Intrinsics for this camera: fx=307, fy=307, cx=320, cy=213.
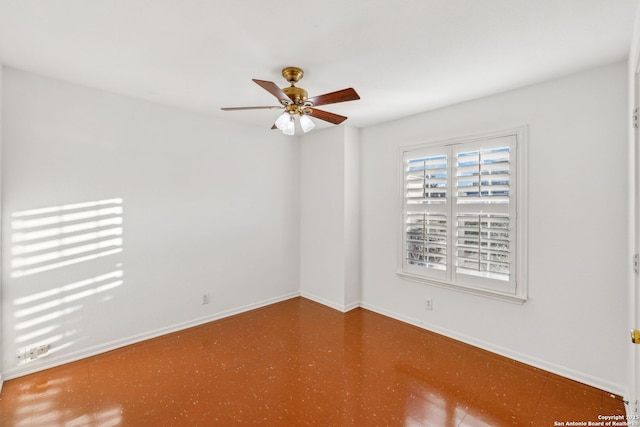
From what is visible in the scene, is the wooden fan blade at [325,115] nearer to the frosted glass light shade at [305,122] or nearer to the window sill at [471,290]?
the frosted glass light shade at [305,122]

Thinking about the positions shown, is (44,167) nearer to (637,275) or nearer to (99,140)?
(99,140)

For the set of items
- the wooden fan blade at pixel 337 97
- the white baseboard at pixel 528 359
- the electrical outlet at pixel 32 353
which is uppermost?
the wooden fan blade at pixel 337 97

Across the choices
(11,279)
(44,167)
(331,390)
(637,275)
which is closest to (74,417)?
(11,279)

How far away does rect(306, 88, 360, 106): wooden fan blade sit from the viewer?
2.08 meters

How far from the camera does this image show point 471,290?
10.0ft

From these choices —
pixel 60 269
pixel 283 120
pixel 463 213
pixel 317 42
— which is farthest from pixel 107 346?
pixel 463 213

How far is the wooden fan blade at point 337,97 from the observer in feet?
6.81

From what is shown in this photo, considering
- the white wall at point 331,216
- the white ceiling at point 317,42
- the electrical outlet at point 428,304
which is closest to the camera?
the white ceiling at point 317,42

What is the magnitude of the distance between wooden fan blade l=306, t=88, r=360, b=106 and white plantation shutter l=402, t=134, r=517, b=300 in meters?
1.51

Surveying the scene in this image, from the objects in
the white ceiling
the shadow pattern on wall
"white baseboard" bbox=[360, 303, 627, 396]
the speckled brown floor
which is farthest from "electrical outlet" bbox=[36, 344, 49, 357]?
"white baseboard" bbox=[360, 303, 627, 396]

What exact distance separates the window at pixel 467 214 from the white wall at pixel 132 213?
1.86 m

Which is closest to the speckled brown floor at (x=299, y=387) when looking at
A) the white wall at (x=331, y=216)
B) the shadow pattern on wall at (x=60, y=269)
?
the shadow pattern on wall at (x=60, y=269)

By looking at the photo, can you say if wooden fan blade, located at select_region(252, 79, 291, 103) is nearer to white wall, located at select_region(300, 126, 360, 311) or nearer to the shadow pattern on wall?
white wall, located at select_region(300, 126, 360, 311)

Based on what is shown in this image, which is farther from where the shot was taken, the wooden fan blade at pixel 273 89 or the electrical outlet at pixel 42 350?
the electrical outlet at pixel 42 350
